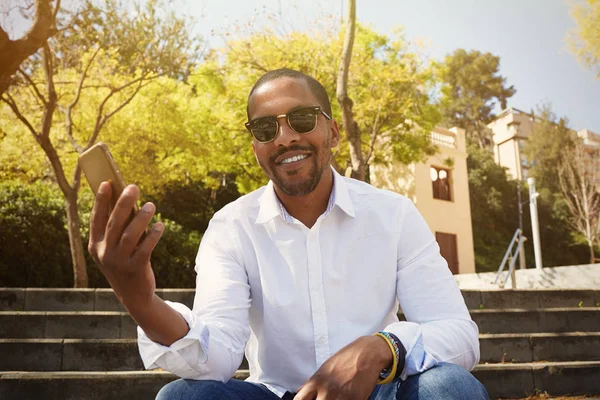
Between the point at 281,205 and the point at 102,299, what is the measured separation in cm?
480

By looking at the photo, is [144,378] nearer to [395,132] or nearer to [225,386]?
[225,386]

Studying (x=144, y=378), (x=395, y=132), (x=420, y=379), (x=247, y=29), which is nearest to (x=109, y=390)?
(x=144, y=378)

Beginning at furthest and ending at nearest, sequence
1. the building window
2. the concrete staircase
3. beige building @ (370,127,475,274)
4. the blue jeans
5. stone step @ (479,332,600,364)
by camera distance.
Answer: the building window → beige building @ (370,127,475,274) → stone step @ (479,332,600,364) → the concrete staircase → the blue jeans

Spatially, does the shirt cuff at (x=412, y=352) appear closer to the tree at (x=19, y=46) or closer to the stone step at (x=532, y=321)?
the stone step at (x=532, y=321)

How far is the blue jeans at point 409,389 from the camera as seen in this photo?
158 centimetres

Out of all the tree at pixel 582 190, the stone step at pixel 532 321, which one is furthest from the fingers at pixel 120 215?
the tree at pixel 582 190

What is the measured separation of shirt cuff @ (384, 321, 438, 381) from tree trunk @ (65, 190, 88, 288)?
8941mm

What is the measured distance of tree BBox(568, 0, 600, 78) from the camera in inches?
624

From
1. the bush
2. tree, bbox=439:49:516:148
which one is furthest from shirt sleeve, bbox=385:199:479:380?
tree, bbox=439:49:516:148

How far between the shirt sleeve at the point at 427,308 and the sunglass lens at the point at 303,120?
0.50 metres

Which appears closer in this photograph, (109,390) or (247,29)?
(109,390)

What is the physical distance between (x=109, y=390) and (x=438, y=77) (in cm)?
1431

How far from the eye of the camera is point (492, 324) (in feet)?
18.9

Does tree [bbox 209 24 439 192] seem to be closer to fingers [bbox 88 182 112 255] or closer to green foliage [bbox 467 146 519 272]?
fingers [bbox 88 182 112 255]
